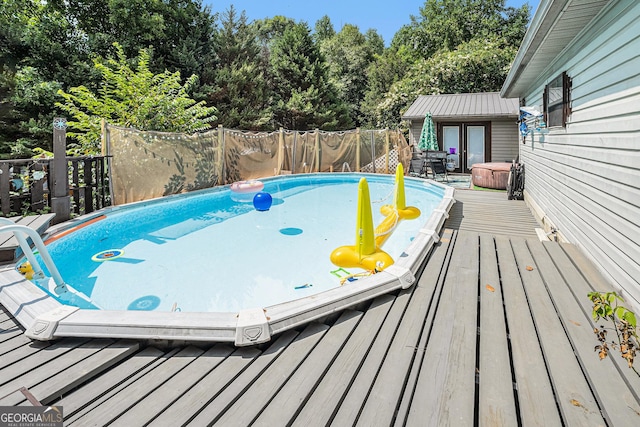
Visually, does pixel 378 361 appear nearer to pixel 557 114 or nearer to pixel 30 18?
pixel 557 114

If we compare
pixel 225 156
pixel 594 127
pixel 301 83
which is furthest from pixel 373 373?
pixel 301 83

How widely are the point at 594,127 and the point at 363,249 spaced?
248 centimetres

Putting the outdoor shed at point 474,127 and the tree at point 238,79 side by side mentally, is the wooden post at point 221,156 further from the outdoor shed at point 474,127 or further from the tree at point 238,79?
the tree at point 238,79

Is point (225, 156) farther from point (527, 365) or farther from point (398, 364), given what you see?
point (527, 365)

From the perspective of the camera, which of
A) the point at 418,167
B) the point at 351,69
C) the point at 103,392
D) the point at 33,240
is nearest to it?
the point at 103,392

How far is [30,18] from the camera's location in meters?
16.5

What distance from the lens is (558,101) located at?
465 cm

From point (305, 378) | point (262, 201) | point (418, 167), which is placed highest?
point (418, 167)

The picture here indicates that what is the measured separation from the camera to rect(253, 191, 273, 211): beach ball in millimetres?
8094

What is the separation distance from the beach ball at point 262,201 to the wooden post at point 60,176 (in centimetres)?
356

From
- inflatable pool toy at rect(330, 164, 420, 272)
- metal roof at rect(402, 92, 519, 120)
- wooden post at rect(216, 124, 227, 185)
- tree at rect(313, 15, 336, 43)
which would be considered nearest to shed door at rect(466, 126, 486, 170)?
metal roof at rect(402, 92, 519, 120)

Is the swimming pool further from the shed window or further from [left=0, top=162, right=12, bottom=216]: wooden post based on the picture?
the shed window

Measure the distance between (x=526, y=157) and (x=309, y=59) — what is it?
17901mm

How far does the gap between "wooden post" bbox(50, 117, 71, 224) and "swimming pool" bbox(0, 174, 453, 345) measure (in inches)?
12.7
